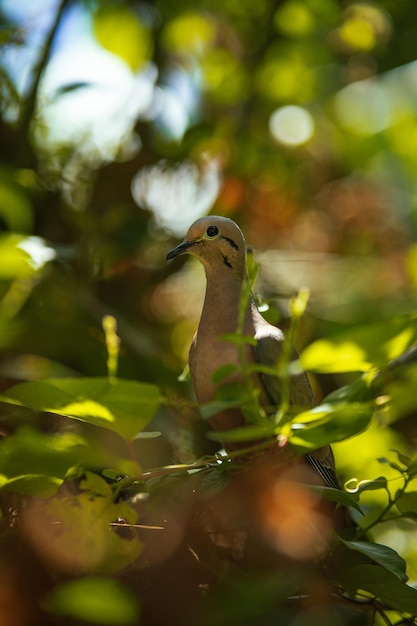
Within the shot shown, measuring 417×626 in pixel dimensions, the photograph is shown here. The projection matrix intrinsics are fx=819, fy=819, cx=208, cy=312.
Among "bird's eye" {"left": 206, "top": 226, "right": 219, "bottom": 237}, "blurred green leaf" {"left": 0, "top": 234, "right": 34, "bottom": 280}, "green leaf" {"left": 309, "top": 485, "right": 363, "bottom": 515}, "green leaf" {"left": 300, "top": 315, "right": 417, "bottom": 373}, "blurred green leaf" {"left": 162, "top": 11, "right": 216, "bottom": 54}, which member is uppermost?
"green leaf" {"left": 300, "top": 315, "right": 417, "bottom": 373}

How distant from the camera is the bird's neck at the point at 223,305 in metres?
1.05

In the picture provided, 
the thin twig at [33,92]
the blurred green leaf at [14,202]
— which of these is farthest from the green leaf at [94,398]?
the thin twig at [33,92]

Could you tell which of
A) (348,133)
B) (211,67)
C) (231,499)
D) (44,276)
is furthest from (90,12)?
(231,499)

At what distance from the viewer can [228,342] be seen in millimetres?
994

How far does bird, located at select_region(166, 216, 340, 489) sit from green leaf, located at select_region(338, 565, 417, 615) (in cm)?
24

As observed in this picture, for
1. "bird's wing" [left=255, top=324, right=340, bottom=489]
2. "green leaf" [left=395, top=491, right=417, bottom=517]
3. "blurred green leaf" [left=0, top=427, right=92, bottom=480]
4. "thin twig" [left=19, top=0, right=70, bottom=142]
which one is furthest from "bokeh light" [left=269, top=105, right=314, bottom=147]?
"blurred green leaf" [left=0, top=427, right=92, bottom=480]

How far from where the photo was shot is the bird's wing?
97 centimetres

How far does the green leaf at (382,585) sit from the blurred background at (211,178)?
0.38m

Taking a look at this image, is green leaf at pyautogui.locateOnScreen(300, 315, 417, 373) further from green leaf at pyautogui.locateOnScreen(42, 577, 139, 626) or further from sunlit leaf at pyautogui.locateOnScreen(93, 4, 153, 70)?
sunlit leaf at pyautogui.locateOnScreen(93, 4, 153, 70)

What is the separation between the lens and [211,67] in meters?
2.38

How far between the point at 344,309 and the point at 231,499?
3.88 feet

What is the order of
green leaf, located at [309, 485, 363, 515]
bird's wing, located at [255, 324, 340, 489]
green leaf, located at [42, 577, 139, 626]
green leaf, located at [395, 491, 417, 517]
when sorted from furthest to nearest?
bird's wing, located at [255, 324, 340, 489], green leaf, located at [395, 491, 417, 517], green leaf, located at [309, 485, 363, 515], green leaf, located at [42, 577, 139, 626]

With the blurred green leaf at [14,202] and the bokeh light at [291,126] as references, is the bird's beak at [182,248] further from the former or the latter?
the bokeh light at [291,126]

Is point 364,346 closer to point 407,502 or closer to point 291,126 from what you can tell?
point 407,502
